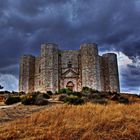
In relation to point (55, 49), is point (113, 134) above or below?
below

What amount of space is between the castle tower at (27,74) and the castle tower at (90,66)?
1129 centimetres

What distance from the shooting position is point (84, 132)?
18.6 ft

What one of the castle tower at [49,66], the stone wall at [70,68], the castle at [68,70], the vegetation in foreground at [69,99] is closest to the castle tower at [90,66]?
the castle at [68,70]

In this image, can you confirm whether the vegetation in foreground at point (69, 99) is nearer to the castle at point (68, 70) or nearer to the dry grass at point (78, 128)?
the dry grass at point (78, 128)

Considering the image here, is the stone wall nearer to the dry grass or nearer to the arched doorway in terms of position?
the arched doorway

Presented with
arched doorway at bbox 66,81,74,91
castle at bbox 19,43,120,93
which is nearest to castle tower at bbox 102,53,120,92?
castle at bbox 19,43,120,93

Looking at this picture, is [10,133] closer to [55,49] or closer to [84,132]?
[84,132]

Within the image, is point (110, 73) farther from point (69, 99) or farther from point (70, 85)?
point (69, 99)

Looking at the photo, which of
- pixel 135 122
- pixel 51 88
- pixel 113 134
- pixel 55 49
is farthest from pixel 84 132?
pixel 55 49

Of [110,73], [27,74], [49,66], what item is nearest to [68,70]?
[49,66]

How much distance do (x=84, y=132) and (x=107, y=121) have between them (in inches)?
39.7

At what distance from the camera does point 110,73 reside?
1861 inches

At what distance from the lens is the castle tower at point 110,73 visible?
46.8 metres

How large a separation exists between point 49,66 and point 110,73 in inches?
496
